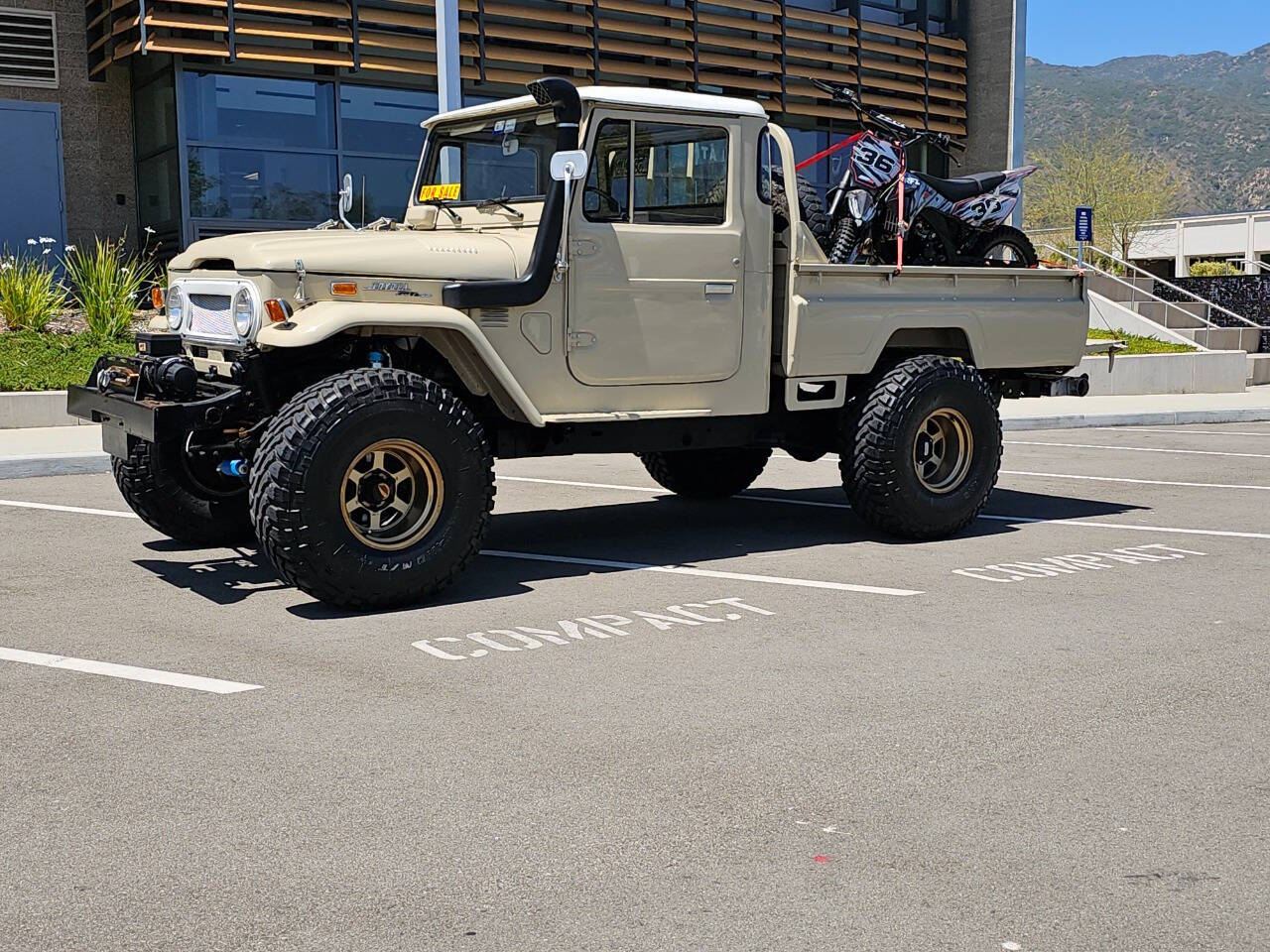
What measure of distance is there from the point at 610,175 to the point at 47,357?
949cm

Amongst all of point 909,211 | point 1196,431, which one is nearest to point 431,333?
point 909,211

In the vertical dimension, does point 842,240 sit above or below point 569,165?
below

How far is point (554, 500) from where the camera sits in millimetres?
10164

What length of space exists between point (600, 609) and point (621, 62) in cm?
1695

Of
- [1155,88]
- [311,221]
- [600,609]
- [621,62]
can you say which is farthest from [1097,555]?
[1155,88]

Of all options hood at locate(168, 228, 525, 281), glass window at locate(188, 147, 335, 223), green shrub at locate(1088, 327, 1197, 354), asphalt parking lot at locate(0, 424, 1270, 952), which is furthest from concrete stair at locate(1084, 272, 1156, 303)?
hood at locate(168, 228, 525, 281)

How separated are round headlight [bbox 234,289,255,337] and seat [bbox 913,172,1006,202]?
4125 millimetres

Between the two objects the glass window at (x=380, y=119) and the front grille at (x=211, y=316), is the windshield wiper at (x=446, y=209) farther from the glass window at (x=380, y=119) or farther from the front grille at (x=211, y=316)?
the glass window at (x=380, y=119)

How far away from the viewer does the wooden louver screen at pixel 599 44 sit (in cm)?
1883

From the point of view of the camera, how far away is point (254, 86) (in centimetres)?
1961

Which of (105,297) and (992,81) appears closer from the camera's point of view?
(105,297)

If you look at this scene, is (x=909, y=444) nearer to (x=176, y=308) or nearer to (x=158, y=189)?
(x=176, y=308)

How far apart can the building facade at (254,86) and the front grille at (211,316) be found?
10562 mm

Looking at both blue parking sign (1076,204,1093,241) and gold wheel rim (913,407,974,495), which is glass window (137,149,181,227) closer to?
blue parking sign (1076,204,1093,241)
